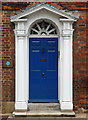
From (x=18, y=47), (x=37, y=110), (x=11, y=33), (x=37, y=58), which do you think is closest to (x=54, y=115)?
(x=37, y=110)

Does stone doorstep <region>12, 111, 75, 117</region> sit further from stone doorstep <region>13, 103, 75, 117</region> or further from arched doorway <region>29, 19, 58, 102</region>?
arched doorway <region>29, 19, 58, 102</region>

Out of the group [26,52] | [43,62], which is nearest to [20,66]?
[26,52]

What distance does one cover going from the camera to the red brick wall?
588 cm

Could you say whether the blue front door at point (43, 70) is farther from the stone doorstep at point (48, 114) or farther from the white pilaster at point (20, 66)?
the stone doorstep at point (48, 114)

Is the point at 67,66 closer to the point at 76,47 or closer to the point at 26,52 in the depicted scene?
the point at 76,47

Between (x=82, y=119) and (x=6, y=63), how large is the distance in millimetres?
3080

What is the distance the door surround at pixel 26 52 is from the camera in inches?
224

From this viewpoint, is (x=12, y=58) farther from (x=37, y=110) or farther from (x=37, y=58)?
(x=37, y=110)

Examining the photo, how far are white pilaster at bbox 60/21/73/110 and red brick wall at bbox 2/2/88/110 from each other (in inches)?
8.7

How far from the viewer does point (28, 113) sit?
559 cm

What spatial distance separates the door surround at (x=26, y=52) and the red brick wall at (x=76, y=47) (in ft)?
0.73

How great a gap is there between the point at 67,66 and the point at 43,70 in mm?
886

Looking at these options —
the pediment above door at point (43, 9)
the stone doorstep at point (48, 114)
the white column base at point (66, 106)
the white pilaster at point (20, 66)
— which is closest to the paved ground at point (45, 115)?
the stone doorstep at point (48, 114)

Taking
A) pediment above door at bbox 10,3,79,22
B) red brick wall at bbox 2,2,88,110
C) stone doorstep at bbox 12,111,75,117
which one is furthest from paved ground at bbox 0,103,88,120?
pediment above door at bbox 10,3,79,22
